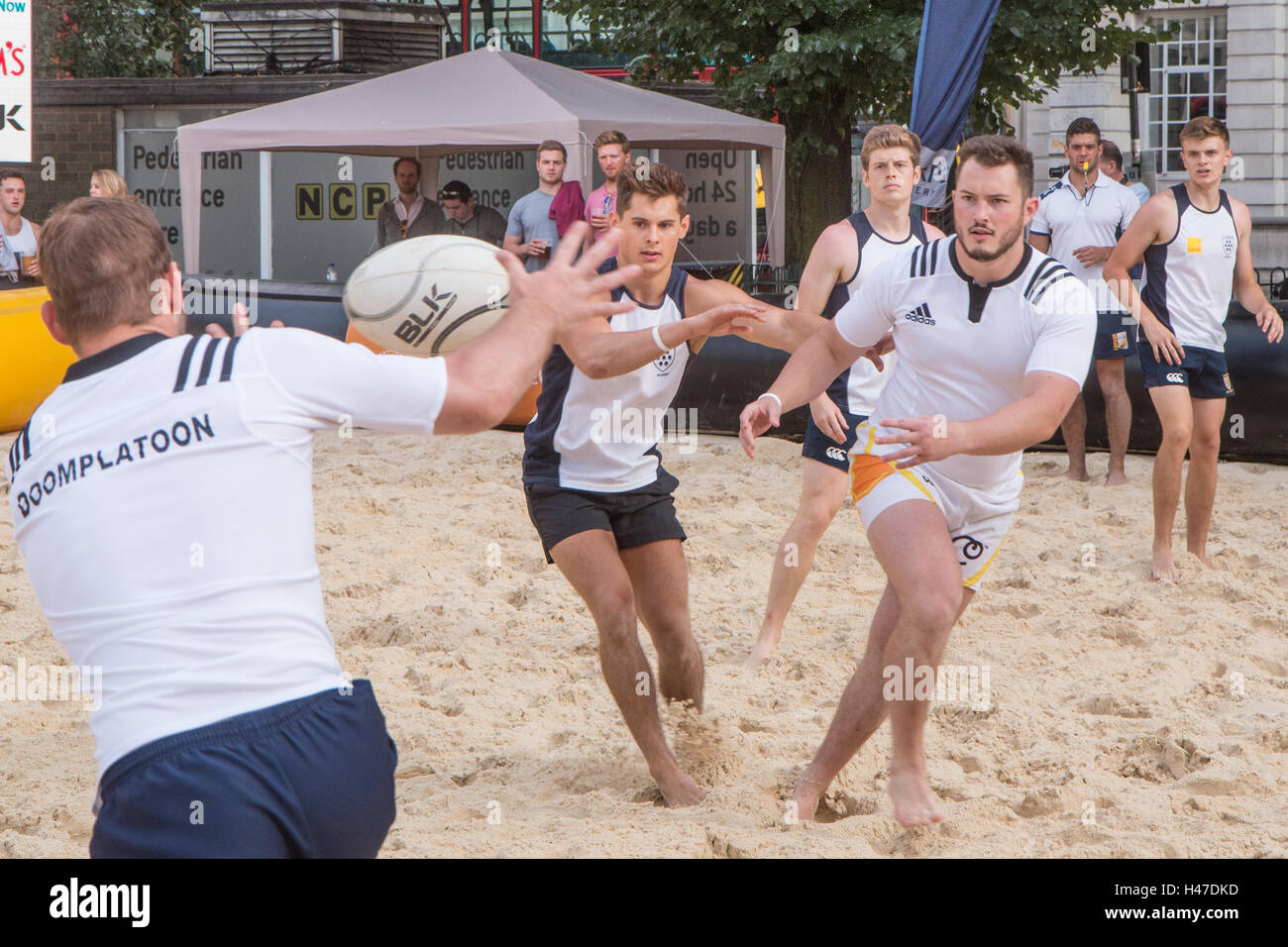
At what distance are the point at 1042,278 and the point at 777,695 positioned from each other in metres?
1.97

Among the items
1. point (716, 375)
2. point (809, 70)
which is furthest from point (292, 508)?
point (809, 70)

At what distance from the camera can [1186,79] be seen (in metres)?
22.1

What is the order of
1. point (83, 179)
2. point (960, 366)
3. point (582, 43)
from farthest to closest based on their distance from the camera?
point (582, 43)
point (83, 179)
point (960, 366)

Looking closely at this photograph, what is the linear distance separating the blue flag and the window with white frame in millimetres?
14888

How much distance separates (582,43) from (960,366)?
19675mm

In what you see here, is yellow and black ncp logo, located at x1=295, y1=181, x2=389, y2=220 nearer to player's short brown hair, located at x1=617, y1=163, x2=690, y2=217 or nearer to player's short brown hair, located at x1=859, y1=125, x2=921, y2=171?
player's short brown hair, located at x1=859, y1=125, x2=921, y2=171

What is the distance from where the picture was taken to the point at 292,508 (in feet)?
6.86

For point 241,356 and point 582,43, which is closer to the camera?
point 241,356

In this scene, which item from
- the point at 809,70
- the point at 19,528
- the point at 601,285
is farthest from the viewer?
the point at 809,70

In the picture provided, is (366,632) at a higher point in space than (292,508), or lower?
lower

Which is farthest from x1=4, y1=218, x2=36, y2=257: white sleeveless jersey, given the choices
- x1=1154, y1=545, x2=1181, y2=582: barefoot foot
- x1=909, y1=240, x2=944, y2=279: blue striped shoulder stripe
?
x1=909, y1=240, x2=944, y2=279: blue striped shoulder stripe

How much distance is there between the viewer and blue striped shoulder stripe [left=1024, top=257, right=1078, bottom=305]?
3.54m

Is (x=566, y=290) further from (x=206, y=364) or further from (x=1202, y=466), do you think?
(x=1202, y=466)

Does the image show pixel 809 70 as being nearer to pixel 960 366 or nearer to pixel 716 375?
pixel 716 375
